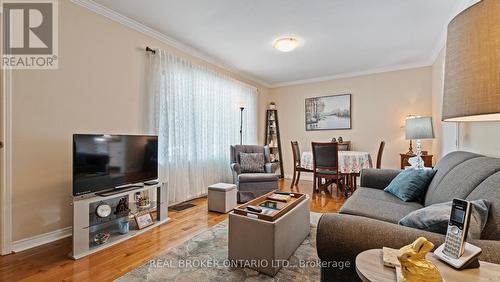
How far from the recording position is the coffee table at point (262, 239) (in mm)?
1686

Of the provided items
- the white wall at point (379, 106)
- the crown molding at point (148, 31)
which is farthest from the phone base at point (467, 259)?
the white wall at point (379, 106)

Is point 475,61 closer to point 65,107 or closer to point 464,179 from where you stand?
point 464,179

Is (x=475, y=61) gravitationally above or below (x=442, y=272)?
above

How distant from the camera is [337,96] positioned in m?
5.25

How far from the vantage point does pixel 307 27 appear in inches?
117

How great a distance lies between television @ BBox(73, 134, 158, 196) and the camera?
2.10 meters

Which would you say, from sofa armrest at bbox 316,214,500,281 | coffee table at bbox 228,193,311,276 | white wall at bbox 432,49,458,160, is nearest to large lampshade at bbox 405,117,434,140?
white wall at bbox 432,49,458,160

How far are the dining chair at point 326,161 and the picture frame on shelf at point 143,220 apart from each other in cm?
280

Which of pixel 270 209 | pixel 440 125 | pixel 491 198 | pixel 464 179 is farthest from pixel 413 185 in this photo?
pixel 440 125

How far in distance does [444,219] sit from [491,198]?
0.29m

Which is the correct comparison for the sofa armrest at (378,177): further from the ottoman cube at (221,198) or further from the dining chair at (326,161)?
the ottoman cube at (221,198)

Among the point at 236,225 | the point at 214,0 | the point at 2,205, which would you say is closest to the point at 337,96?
the point at 214,0

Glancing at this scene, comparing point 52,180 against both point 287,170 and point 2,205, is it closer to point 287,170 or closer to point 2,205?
point 2,205

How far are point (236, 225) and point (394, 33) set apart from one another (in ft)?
11.0
